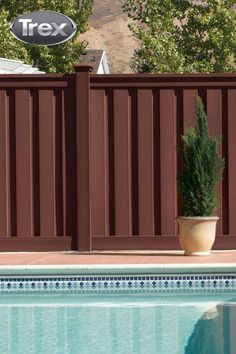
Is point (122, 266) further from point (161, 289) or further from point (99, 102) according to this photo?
point (99, 102)

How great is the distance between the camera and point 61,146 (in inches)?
531

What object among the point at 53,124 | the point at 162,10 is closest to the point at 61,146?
the point at 53,124

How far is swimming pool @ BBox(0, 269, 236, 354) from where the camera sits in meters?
8.09

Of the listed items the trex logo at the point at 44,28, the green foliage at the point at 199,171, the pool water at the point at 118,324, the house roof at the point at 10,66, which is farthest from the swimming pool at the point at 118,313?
the trex logo at the point at 44,28

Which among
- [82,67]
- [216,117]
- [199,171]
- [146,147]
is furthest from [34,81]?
[199,171]

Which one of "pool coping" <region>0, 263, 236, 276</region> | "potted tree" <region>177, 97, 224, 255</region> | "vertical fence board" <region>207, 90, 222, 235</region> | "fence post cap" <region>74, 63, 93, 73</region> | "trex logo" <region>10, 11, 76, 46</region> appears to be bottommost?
"pool coping" <region>0, 263, 236, 276</region>

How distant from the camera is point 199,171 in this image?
12266mm

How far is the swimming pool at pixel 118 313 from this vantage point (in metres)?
8.09

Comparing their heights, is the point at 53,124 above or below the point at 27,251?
above

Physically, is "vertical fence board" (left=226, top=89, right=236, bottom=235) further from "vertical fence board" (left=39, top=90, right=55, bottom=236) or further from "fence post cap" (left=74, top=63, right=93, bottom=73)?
"vertical fence board" (left=39, top=90, right=55, bottom=236)

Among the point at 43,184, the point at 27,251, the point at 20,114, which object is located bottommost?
the point at 27,251

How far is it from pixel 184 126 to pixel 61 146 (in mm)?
1710

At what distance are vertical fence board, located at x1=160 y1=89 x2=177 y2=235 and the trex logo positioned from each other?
4.77 metres

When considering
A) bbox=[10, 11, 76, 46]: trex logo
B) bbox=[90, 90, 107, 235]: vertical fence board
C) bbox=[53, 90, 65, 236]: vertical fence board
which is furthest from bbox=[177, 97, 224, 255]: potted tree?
bbox=[10, 11, 76, 46]: trex logo
